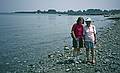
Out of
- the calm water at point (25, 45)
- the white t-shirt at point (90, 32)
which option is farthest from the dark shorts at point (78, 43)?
the calm water at point (25, 45)

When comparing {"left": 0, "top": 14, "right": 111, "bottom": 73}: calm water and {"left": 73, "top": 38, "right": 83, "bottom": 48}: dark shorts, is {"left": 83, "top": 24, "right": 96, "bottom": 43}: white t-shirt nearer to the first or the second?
{"left": 73, "top": 38, "right": 83, "bottom": 48}: dark shorts

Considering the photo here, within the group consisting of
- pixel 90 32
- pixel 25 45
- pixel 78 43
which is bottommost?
pixel 25 45

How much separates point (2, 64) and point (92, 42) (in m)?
7.30

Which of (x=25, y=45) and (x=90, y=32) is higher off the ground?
(x=90, y=32)

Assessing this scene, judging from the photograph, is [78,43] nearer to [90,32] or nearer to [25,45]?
[90,32]

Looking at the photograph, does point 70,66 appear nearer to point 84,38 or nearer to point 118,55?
point 84,38

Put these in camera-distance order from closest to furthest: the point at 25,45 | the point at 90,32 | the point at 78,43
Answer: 1. the point at 90,32
2. the point at 78,43
3. the point at 25,45

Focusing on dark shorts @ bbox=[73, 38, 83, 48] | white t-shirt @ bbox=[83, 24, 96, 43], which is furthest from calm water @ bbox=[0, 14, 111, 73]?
white t-shirt @ bbox=[83, 24, 96, 43]

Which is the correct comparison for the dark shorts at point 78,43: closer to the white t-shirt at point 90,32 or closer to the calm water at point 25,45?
the white t-shirt at point 90,32

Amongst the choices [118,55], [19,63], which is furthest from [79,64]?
[19,63]

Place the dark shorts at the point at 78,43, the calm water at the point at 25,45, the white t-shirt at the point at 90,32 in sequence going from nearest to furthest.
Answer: the white t-shirt at the point at 90,32 → the dark shorts at the point at 78,43 → the calm water at the point at 25,45

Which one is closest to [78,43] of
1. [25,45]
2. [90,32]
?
[90,32]

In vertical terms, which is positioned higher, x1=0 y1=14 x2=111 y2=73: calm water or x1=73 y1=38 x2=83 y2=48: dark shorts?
x1=73 y1=38 x2=83 y2=48: dark shorts

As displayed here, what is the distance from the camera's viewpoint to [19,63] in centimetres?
1645
